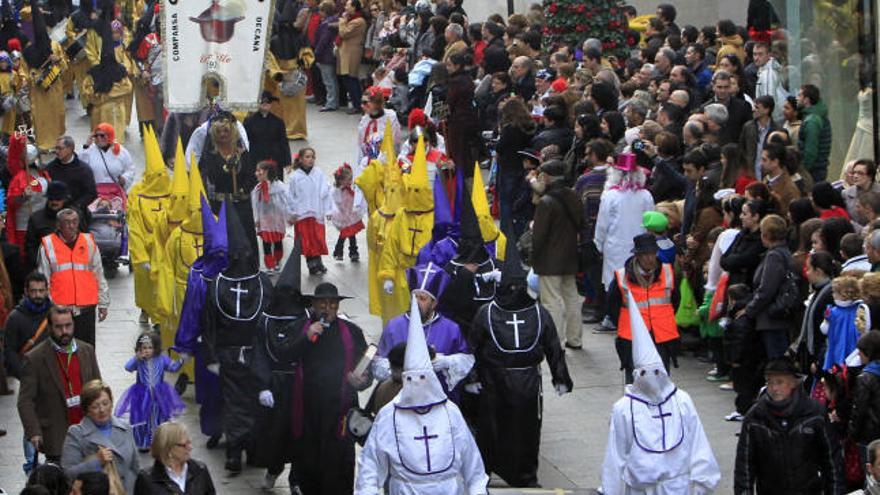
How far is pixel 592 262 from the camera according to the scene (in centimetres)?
1892

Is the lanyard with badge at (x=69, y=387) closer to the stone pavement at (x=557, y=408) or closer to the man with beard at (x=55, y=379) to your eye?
the man with beard at (x=55, y=379)

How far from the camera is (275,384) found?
577 inches

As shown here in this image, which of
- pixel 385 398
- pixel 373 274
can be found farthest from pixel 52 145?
pixel 385 398

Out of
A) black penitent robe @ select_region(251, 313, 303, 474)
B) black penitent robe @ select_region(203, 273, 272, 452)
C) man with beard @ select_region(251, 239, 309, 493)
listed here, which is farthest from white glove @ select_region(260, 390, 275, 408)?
black penitent robe @ select_region(203, 273, 272, 452)

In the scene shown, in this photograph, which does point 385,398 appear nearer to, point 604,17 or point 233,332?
point 233,332

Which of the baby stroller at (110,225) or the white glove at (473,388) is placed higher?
the white glove at (473,388)

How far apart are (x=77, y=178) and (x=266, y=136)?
8.16ft

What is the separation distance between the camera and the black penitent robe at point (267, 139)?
22.2 m

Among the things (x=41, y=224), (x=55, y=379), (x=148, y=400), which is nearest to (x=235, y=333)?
(x=148, y=400)

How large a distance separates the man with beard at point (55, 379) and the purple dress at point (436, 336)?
81.5 inches

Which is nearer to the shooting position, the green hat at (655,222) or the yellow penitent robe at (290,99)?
the green hat at (655,222)

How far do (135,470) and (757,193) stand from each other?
588 cm

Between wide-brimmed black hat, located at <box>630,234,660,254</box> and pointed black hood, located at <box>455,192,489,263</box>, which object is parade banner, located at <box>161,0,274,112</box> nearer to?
pointed black hood, located at <box>455,192,489,263</box>

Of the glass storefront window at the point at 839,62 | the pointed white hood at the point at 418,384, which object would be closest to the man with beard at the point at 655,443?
the pointed white hood at the point at 418,384
